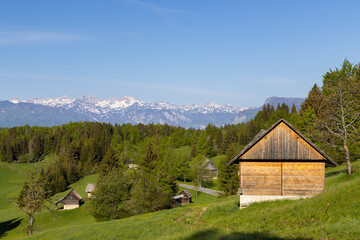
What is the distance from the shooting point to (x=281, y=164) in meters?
24.2

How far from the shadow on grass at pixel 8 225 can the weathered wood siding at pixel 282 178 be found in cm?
5143

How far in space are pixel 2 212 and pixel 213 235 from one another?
7505 cm

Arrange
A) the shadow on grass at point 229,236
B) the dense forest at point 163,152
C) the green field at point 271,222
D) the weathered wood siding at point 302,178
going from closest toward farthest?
the shadow on grass at point 229,236, the green field at point 271,222, the weathered wood siding at point 302,178, the dense forest at point 163,152

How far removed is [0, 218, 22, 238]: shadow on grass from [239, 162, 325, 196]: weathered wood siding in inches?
2025

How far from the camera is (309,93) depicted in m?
76.6

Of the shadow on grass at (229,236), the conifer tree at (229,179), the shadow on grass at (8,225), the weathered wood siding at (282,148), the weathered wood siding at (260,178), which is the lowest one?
the shadow on grass at (8,225)

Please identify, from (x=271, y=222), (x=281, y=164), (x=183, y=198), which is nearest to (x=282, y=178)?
(x=281, y=164)

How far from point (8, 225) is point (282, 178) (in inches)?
2313

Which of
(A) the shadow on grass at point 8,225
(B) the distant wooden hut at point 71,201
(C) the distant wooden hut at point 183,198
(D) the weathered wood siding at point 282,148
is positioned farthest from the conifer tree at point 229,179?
(A) the shadow on grass at point 8,225

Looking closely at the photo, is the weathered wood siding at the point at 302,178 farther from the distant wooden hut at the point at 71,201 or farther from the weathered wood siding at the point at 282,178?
the distant wooden hut at the point at 71,201

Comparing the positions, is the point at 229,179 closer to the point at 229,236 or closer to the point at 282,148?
the point at 282,148

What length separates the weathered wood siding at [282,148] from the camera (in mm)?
23828

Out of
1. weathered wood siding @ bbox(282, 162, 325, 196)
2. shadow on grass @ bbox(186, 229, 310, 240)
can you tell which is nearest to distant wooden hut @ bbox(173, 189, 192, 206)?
weathered wood siding @ bbox(282, 162, 325, 196)

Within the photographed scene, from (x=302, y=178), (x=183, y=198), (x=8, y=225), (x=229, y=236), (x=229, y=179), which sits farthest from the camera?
(x=183, y=198)
